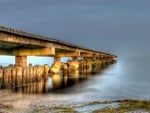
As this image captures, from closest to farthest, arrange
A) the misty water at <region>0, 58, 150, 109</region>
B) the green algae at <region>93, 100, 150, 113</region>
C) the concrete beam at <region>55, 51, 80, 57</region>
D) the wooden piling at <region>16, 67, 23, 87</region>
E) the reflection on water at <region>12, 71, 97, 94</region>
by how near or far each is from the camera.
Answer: the green algae at <region>93, 100, 150, 113</region> → the misty water at <region>0, 58, 150, 109</region> → the reflection on water at <region>12, 71, 97, 94</region> → the wooden piling at <region>16, 67, 23, 87</region> → the concrete beam at <region>55, 51, 80, 57</region>

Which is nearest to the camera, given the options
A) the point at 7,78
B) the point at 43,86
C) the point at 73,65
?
the point at 7,78

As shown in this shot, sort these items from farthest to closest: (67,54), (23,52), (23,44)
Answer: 1. (67,54)
2. (23,52)
3. (23,44)

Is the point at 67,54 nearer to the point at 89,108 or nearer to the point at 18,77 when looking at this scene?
the point at 18,77

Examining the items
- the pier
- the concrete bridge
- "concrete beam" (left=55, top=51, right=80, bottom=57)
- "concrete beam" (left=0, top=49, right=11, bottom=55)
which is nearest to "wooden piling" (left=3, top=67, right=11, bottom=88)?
the pier

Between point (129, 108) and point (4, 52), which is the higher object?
point (4, 52)

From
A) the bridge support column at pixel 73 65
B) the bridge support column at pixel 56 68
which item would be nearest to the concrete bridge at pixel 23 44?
the bridge support column at pixel 56 68

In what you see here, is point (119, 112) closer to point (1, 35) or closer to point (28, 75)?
point (1, 35)

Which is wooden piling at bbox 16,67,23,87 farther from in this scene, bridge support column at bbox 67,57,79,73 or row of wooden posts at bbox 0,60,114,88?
bridge support column at bbox 67,57,79,73

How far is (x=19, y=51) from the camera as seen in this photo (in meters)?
57.9

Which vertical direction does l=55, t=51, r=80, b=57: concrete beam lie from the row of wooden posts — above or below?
above

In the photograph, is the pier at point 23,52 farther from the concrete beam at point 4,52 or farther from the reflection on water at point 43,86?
the reflection on water at point 43,86

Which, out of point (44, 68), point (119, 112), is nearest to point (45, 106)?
point (119, 112)

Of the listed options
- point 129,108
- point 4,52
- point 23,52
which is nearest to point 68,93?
point 129,108


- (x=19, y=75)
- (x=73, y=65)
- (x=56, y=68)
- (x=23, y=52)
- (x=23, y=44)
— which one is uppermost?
(x=23, y=44)
